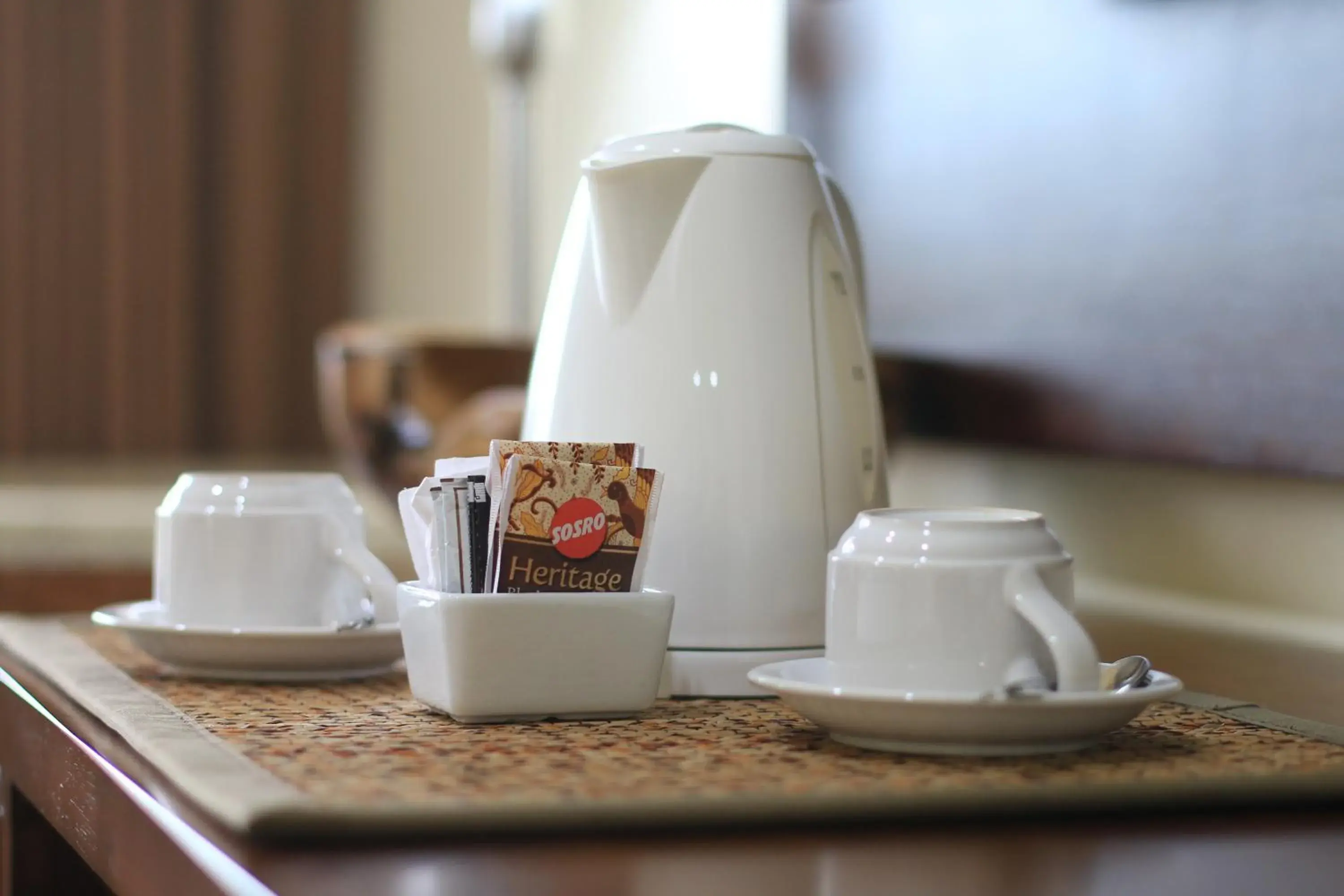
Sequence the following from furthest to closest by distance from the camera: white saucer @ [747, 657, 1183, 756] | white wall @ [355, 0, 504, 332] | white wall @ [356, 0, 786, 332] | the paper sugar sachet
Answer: white wall @ [355, 0, 504, 332] → white wall @ [356, 0, 786, 332] → the paper sugar sachet → white saucer @ [747, 657, 1183, 756]

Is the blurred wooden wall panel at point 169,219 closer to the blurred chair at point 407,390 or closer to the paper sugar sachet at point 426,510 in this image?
the blurred chair at point 407,390

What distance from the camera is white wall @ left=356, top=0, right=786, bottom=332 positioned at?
→ 6.31ft

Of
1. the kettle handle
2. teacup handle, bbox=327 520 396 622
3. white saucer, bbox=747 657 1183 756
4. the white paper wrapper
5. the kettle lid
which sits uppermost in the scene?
the kettle lid

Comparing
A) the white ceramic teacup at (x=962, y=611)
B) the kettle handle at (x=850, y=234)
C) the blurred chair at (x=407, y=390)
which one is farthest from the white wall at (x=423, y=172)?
the white ceramic teacup at (x=962, y=611)

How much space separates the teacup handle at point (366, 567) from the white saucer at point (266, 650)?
0.03 feet

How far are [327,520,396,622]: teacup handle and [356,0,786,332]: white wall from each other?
1069 millimetres

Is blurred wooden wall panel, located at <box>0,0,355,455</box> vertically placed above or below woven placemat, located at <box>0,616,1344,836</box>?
above

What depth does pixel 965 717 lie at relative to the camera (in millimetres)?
533

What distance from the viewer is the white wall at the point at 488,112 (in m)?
1.92

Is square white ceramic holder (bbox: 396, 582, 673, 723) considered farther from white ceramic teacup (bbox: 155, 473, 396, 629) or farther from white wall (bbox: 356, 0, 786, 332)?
white wall (bbox: 356, 0, 786, 332)

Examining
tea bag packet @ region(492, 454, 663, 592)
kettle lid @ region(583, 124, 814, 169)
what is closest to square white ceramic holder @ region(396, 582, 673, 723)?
tea bag packet @ region(492, 454, 663, 592)

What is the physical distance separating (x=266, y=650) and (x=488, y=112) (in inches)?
98.6

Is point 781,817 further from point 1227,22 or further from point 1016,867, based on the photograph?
point 1227,22

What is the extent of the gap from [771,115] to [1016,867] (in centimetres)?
143
